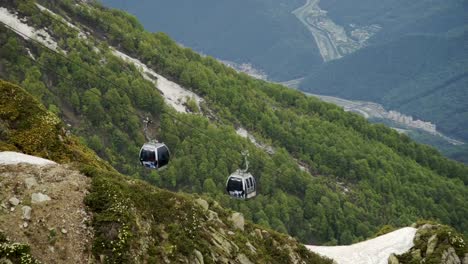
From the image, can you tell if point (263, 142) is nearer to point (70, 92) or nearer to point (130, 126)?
point (130, 126)

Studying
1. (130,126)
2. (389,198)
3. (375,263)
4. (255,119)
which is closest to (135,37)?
(255,119)

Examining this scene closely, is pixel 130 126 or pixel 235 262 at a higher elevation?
pixel 235 262

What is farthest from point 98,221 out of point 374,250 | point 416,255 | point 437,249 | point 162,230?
point 374,250

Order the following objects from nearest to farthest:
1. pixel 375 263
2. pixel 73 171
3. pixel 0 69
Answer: pixel 73 171 → pixel 375 263 → pixel 0 69

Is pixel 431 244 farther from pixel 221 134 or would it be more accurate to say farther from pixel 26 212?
pixel 221 134

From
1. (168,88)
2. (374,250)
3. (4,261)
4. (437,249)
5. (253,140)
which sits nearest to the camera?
(4,261)

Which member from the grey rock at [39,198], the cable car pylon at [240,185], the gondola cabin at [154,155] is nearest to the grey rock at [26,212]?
the grey rock at [39,198]
